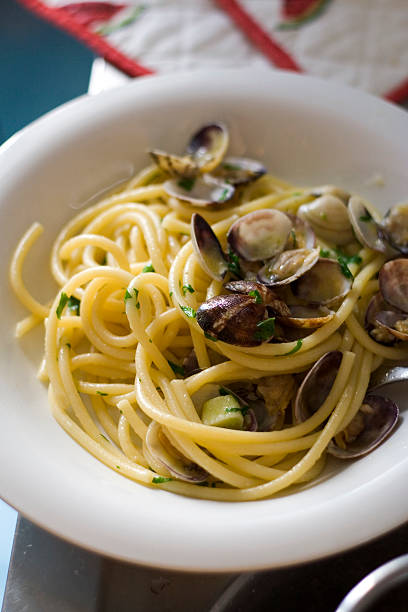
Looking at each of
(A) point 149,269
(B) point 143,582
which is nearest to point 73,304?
(A) point 149,269

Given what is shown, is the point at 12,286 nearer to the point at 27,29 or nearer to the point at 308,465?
the point at 308,465

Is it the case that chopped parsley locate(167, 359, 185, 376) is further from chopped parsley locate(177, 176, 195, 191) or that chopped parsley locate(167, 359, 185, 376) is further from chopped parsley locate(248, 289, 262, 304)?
chopped parsley locate(177, 176, 195, 191)

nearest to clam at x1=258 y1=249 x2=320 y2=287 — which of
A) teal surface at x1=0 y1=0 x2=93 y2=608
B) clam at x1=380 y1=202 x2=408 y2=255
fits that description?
clam at x1=380 y1=202 x2=408 y2=255

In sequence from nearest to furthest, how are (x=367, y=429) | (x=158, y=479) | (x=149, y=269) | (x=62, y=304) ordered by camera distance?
(x=158, y=479), (x=367, y=429), (x=62, y=304), (x=149, y=269)

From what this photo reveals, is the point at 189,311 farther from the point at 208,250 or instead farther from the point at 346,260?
the point at 346,260

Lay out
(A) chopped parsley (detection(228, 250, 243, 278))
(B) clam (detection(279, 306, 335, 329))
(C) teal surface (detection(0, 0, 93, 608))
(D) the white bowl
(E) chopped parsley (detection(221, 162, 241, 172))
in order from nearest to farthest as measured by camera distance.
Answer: (D) the white bowl < (B) clam (detection(279, 306, 335, 329)) < (A) chopped parsley (detection(228, 250, 243, 278)) < (E) chopped parsley (detection(221, 162, 241, 172)) < (C) teal surface (detection(0, 0, 93, 608))
